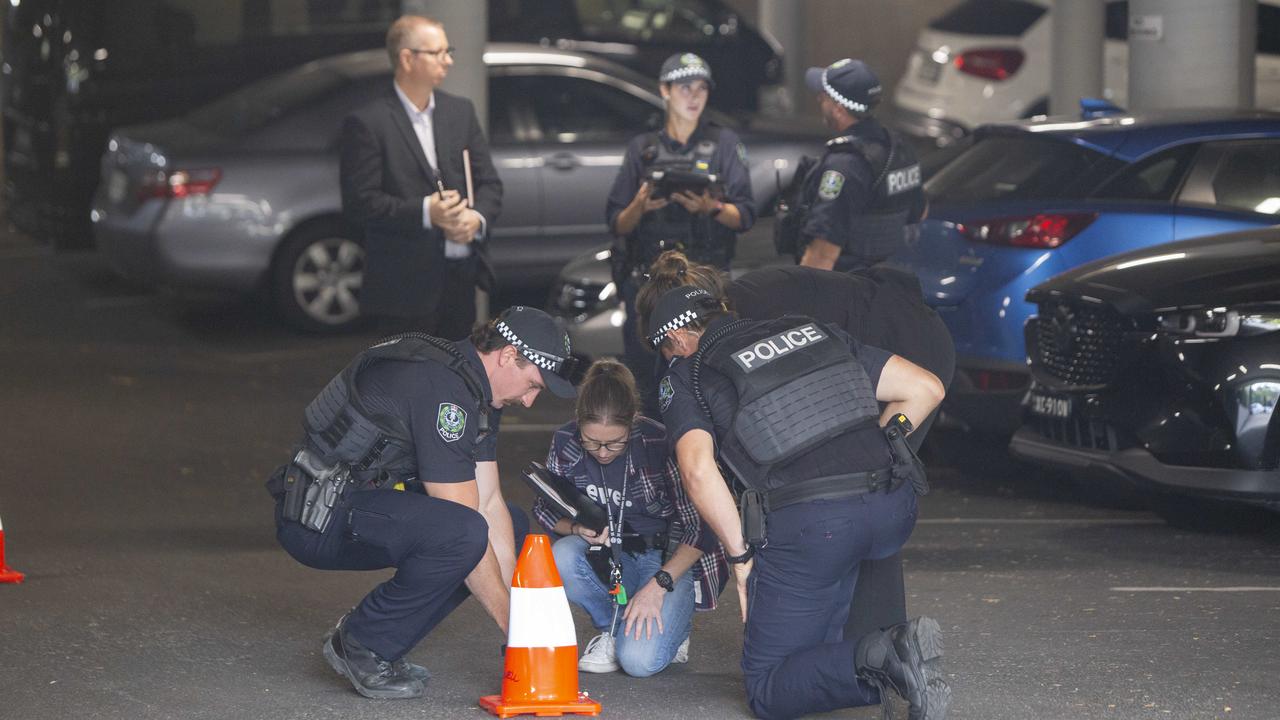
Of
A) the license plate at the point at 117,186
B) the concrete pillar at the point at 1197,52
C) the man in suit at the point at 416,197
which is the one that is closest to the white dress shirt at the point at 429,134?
the man in suit at the point at 416,197

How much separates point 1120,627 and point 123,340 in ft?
23.8

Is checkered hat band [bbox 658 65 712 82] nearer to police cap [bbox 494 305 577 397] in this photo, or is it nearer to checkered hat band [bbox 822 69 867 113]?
checkered hat band [bbox 822 69 867 113]

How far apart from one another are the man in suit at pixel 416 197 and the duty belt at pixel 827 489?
9.75 ft

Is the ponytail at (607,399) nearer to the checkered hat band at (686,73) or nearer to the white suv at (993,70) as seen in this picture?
the checkered hat band at (686,73)

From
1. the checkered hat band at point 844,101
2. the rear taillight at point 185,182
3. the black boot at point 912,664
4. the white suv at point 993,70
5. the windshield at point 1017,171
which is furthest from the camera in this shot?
the white suv at point 993,70

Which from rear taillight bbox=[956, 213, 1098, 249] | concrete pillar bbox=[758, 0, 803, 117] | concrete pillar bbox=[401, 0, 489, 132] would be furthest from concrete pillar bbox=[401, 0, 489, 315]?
concrete pillar bbox=[758, 0, 803, 117]

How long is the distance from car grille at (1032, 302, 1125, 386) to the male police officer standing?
65 centimetres

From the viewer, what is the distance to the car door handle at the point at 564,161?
37.2 feet

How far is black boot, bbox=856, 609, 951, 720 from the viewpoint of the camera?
178 inches

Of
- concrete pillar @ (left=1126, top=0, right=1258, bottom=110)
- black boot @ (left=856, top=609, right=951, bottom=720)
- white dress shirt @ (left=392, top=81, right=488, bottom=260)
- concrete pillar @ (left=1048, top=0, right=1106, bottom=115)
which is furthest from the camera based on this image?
concrete pillar @ (left=1048, top=0, right=1106, bottom=115)

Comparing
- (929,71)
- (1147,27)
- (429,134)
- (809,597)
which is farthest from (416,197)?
(929,71)

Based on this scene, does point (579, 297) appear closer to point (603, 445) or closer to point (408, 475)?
point (603, 445)

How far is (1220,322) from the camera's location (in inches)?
251

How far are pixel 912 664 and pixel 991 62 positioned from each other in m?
11.0
